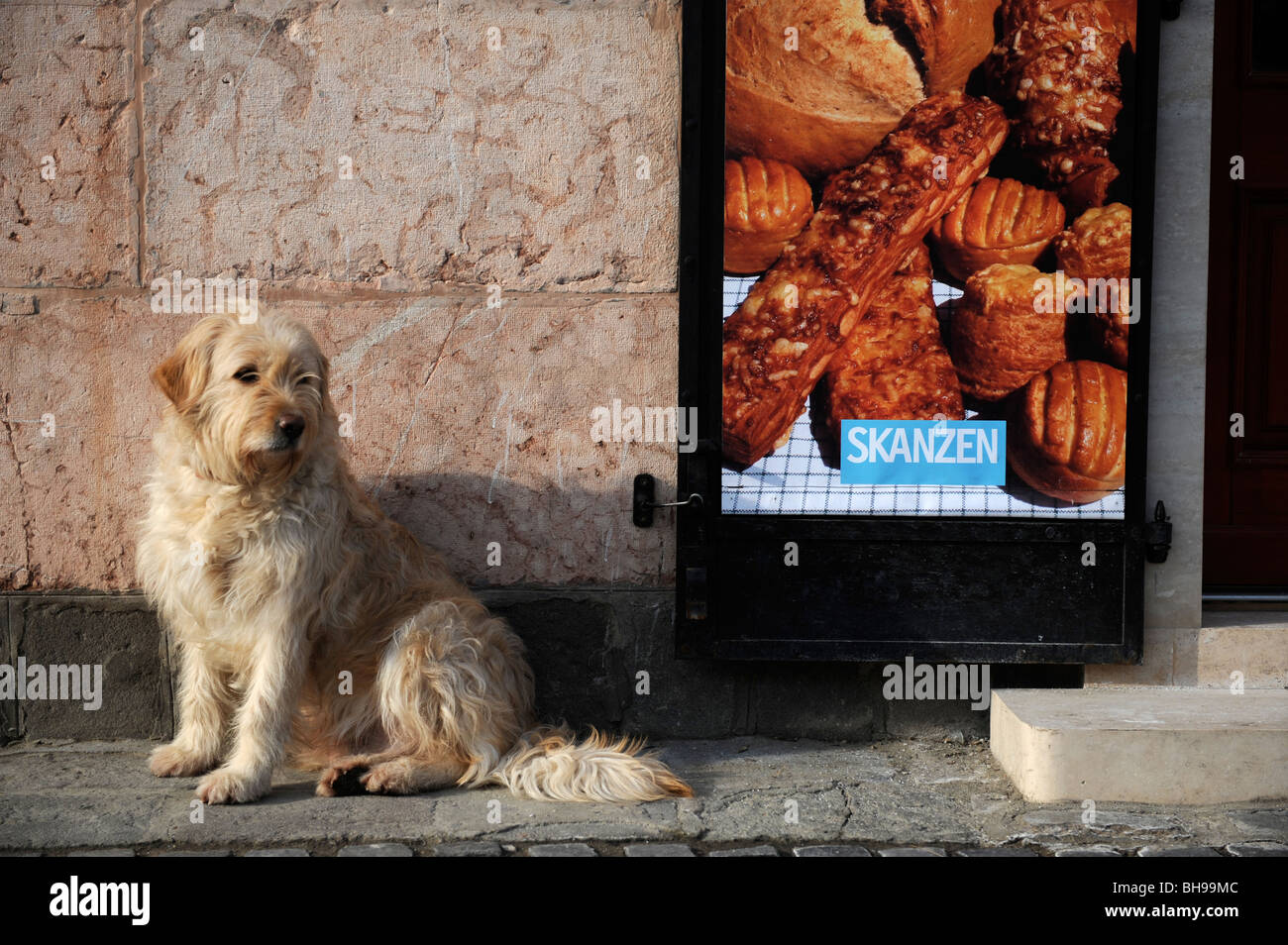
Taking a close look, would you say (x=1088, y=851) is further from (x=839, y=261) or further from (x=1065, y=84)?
→ (x=1065, y=84)

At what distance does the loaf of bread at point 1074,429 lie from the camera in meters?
4.62

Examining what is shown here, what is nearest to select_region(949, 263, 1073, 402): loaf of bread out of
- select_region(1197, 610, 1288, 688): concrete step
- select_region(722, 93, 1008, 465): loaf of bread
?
select_region(722, 93, 1008, 465): loaf of bread

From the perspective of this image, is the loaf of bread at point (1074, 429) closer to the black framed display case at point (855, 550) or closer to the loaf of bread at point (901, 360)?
the black framed display case at point (855, 550)

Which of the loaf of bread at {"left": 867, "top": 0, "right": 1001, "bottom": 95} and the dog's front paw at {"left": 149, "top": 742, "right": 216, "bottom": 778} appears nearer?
the dog's front paw at {"left": 149, "top": 742, "right": 216, "bottom": 778}

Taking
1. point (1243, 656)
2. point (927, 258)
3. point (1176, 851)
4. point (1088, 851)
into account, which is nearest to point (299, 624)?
point (1088, 851)

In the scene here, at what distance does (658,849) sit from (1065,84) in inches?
134

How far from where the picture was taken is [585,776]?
13.0 ft

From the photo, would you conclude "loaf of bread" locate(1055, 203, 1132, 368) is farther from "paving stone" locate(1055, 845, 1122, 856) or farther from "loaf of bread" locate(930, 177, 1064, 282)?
"paving stone" locate(1055, 845, 1122, 856)

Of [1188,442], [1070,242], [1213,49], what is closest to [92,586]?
[1070,242]

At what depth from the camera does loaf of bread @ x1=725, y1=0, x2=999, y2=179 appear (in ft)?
15.0

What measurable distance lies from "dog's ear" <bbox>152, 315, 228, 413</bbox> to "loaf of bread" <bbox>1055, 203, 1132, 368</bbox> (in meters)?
3.33

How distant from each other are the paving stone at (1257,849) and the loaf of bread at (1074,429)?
151 centimetres

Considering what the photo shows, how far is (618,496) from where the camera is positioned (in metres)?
4.82

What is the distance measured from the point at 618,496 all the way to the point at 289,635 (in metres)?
1.53
